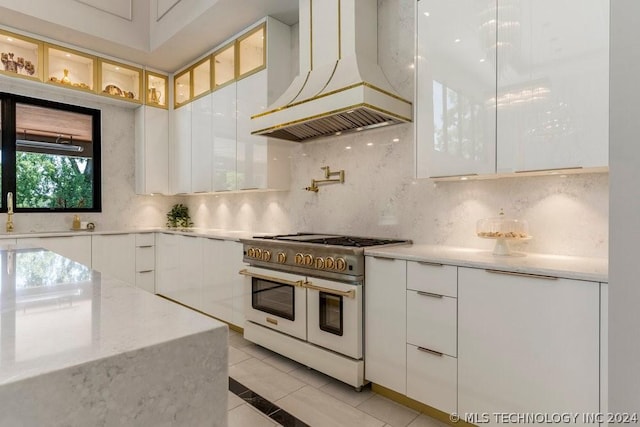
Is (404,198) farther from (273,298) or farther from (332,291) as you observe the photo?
(273,298)

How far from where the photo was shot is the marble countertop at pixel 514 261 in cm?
152

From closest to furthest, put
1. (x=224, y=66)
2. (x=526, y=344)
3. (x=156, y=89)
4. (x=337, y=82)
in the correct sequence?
(x=526, y=344) → (x=337, y=82) → (x=224, y=66) → (x=156, y=89)

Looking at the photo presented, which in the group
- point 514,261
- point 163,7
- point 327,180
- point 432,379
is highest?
point 163,7

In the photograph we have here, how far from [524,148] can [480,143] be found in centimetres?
23

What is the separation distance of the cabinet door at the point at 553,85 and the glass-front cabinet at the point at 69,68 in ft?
13.9

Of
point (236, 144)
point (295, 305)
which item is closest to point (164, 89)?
point (236, 144)

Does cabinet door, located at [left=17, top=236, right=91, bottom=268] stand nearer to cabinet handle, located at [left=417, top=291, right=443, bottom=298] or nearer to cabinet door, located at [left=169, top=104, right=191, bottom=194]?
cabinet door, located at [left=169, top=104, right=191, bottom=194]

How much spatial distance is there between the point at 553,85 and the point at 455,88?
0.51 meters

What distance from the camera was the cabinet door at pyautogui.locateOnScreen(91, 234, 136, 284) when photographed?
12.6 ft

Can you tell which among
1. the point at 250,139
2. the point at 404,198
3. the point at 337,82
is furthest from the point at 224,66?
the point at 404,198

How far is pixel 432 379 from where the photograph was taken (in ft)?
6.32

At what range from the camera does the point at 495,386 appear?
171 cm

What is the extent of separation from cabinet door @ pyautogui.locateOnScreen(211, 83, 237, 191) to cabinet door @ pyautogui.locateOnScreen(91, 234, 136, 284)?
1277 millimetres

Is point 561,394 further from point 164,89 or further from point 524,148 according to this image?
point 164,89
